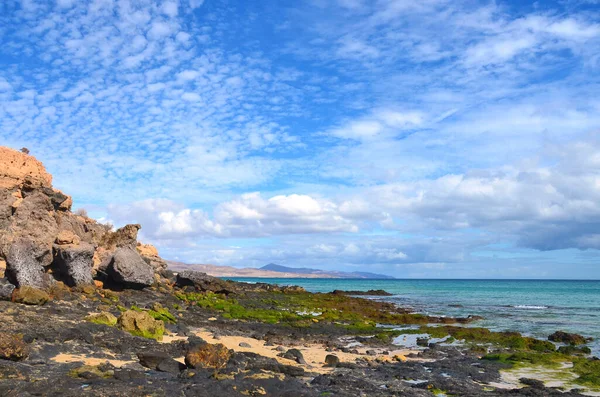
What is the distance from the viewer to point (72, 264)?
29641mm

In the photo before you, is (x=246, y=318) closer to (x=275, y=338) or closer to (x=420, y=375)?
(x=275, y=338)

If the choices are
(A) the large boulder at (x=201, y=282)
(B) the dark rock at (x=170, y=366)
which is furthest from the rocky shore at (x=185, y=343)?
(A) the large boulder at (x=201, y=282)

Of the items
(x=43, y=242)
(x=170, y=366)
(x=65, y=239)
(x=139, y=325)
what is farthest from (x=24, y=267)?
(x=170, y=366)

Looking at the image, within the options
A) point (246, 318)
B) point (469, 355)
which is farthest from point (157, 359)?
point (246, 318)

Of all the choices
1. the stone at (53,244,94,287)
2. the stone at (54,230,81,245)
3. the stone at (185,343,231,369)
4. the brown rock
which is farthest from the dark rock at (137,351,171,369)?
the brown rock

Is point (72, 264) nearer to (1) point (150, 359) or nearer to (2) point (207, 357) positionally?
(1) point (150, 359)

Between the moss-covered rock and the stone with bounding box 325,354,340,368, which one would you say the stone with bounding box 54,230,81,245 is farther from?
the stone with bounding box 325,354,340,368

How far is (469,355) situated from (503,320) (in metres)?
19.8

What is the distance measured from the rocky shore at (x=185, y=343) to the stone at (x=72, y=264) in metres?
0.06

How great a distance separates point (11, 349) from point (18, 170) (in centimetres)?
2623

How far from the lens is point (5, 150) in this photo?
112ft

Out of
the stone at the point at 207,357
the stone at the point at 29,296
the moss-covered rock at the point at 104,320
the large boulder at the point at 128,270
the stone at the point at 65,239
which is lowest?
the stone at the point at 207,357

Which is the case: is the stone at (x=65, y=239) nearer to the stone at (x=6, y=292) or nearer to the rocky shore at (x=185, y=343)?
the rocky shore at (x=185, y=343)

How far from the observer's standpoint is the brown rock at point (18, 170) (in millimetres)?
33250
